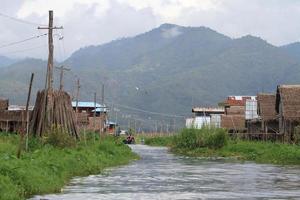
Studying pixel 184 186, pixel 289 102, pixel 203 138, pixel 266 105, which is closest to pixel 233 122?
pixel 266 105

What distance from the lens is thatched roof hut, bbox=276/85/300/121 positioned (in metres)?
52.7

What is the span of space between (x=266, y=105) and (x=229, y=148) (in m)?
6.73

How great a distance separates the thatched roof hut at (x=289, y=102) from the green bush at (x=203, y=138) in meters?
7.60

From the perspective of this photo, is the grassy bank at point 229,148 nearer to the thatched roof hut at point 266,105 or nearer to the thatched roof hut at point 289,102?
the thatched roof hut at point 289,102

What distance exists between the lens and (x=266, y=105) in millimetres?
63188

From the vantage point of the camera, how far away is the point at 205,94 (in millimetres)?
184375

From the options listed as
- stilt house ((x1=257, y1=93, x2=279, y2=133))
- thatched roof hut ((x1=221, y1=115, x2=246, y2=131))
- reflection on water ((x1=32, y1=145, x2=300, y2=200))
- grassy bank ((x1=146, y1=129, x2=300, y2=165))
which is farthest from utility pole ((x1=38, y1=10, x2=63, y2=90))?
thatched roof hut ((x1=221, y1=115, x2=246, y2=131))

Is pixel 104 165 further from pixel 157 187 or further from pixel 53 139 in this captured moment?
pixel 157 187

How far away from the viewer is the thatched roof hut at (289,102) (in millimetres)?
52719

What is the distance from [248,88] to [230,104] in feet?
327

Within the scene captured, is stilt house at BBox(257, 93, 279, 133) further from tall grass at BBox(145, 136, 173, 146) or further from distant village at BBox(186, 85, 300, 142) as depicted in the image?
tall grass at BBox(145, 136, 173, 146)

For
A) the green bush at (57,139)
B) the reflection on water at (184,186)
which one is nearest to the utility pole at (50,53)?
the green bush at (57,139)

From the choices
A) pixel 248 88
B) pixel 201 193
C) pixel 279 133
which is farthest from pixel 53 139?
pixel 248 88

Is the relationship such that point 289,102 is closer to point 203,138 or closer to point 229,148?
point 229,148
